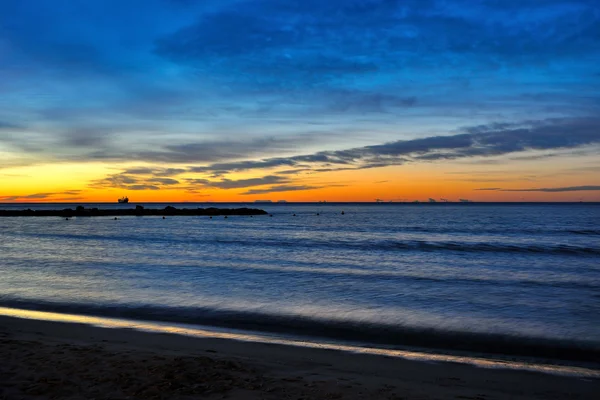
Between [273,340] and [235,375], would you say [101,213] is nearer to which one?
[273,340]

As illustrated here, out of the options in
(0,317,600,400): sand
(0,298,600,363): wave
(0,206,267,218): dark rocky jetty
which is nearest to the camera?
(0,317,600,400): sand

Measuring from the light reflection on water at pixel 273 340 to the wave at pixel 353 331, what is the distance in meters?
0.63

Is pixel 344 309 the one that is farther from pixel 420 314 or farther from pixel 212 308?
pixel 212 308

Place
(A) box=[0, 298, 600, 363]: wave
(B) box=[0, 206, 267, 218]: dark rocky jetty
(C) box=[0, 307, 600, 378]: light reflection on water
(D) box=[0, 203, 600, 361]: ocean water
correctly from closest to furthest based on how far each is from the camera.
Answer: (C) box=[0, 307, 600, 378]: light reflection on water → (A) box=[0, 298, 600, 363]: wave → (D) box=[0, 203, 600, 361]: ocean water → (B) box=[0, 206, 267, 218]: dark rocky jetty

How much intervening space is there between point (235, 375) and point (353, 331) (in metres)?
4.89

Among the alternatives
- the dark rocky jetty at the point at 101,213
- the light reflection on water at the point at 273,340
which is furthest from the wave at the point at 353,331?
the dark rocky jetty at the point at 101,213

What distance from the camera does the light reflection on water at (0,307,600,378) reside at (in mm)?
8938

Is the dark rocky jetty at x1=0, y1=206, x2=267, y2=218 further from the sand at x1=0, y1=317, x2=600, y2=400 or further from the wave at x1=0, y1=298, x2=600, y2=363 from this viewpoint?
the sand at x1=0, y1=317, x2=600, y2=400

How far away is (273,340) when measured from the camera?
10.9 m

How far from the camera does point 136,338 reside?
35.0 ft

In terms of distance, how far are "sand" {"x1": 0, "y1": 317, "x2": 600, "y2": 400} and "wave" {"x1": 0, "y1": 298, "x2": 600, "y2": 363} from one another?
1825 millimetres

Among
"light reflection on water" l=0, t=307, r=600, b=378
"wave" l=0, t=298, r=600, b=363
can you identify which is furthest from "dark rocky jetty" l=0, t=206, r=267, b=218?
"light reflection on water" l=0, t=307, r=600, b=378

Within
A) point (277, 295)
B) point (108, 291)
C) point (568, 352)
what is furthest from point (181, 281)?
point (568, 352)

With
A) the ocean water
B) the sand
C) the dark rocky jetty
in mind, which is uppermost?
the dark rocky jetty
